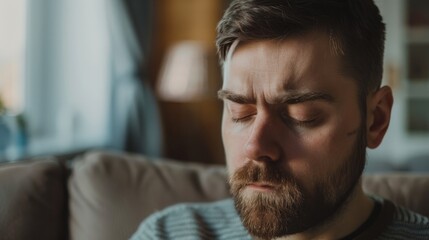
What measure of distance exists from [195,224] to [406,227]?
422mm

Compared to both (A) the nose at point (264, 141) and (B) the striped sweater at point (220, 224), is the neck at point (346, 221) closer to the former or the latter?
(B) the striped sweater at point (220, 224)

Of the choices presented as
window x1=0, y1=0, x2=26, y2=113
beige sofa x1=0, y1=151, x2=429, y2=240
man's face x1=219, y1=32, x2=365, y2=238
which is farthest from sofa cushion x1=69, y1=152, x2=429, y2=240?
window x1=0, y1=0, x2=26, y2=113

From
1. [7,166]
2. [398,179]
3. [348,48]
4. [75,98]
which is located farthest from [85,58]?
[348,48]

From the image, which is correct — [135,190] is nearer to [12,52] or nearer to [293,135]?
[293,135]

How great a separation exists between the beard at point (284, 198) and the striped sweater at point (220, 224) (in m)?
0.11

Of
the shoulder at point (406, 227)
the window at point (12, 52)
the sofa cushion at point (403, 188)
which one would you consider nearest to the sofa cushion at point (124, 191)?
the sofa cushion at point (403, 188)

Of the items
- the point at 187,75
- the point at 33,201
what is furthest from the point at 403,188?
the point at 187,75

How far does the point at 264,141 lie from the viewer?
1044 millimetres

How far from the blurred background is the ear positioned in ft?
4.85

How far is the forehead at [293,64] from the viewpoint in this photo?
3.52ft

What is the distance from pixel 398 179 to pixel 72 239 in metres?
0.81

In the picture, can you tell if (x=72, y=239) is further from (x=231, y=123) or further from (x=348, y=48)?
(x=348, y=48)

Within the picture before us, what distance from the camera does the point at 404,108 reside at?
4723 mm

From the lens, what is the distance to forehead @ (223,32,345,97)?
1072mm
